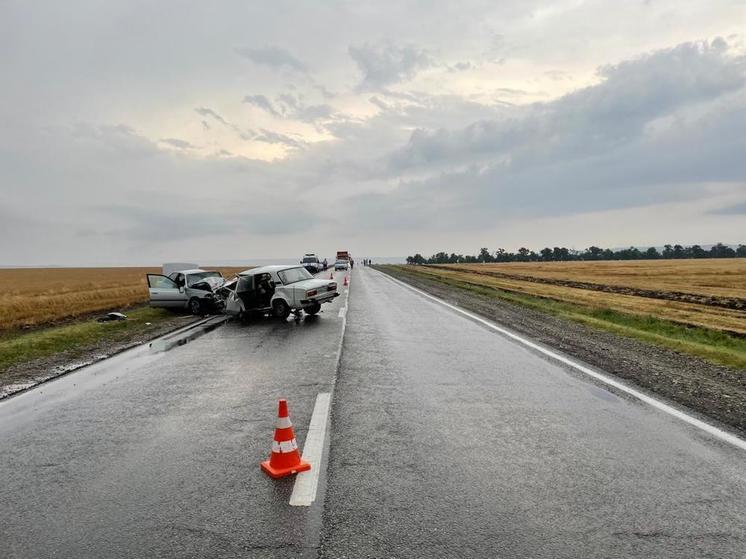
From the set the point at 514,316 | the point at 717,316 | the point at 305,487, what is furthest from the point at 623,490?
the point at 717,316

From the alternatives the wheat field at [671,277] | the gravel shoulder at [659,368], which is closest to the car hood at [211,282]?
the gravel shoulder at [659,368]

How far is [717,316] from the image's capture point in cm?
1700

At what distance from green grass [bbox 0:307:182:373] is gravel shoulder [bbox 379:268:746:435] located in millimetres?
10513

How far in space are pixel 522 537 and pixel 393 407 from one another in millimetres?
2896

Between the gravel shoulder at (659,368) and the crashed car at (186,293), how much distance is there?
1096cm

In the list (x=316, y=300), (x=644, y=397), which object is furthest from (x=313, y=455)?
(x=316, y=300)

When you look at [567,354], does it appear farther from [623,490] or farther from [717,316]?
[717,316]

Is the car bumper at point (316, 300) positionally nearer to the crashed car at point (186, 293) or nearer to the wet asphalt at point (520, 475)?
the crashed car at point (186, 293)

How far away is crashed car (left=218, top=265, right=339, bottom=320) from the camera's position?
14947 millimetres

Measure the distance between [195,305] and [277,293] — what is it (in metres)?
4.92

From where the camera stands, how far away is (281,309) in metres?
15.2

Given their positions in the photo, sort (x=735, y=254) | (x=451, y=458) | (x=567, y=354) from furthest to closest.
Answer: (x=735, y=254)
(x=567, y=354)
(x=451, y=458)

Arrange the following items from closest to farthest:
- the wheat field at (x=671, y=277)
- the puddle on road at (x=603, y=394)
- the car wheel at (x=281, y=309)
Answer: the puddle on road at (x=603, y=394) → the car wheel at (x=281, y=309) → the wheat field at (x=671, y=277)

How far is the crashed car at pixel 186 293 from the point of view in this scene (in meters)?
18.2
